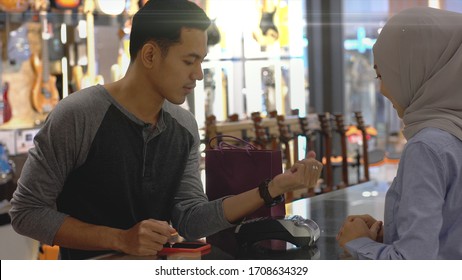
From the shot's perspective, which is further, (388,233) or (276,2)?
(276,2)

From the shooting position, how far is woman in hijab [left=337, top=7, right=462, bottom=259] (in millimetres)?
1081

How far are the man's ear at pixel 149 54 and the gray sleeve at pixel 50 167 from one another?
0.14m

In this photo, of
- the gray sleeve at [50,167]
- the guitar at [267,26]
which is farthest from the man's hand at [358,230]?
the guitar at [267,26]

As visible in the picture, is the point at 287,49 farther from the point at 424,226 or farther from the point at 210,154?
the point at 424,226

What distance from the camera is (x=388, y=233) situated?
46.9 inches

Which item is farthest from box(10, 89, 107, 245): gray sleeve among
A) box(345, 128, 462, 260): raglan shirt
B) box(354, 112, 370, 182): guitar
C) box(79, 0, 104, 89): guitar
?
box(354, 112, 370, 182): guitar

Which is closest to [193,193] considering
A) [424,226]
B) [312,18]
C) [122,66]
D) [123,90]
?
[123,90]

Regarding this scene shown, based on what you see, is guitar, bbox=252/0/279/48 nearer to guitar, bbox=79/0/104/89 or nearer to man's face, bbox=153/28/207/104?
guitar, bbox=79/0/104/89

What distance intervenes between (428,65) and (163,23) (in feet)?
1.91

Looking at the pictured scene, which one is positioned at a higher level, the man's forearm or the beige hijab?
the beige hijab

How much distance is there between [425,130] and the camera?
3.66ft

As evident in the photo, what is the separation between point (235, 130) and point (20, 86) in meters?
1.45

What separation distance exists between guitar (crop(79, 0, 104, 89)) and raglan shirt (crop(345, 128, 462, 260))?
383 cm

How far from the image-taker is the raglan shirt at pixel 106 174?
4.79ft
